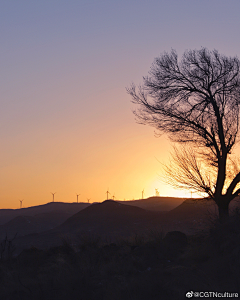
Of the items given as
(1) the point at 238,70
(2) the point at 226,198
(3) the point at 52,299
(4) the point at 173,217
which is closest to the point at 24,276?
(3) the point at 52,299

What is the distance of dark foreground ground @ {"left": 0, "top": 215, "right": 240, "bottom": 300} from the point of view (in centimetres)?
916

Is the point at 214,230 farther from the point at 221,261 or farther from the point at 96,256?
the point at 96,256

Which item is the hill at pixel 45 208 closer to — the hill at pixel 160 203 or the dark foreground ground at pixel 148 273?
the hill at pixel 160 203

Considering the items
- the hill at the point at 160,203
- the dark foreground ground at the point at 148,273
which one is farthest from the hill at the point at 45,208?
the dark foreground ground at the point at 148,273

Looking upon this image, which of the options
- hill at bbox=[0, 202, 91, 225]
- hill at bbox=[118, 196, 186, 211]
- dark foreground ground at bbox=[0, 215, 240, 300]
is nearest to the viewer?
dark foreground ground at bbox=[0, 215, 240, 300]

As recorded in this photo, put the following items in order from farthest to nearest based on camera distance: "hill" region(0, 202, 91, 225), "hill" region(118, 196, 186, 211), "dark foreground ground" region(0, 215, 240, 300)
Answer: "hill" region(0, 202, 91, 225) → "hill" region(118, 196, 186, 211) → "dark foreground ground" region(0, 215, 240, 300)

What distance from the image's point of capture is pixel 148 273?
10.8 m

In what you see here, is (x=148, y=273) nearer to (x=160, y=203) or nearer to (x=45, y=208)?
(x=160, y=203)

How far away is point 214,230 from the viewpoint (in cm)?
1179

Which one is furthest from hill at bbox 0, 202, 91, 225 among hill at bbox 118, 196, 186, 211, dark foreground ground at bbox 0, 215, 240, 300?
dark foreground ground at bbox 0, 215, 240, 300

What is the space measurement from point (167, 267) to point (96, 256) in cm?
422

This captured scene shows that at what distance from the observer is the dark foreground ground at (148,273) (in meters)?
9.16

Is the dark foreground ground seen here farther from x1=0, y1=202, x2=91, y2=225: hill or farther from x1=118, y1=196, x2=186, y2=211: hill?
x1=0, y1=202, x2=91, y2=225: hill

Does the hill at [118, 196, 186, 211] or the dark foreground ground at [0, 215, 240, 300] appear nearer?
the dark foreground ground at [0, 215, 240, 300]
